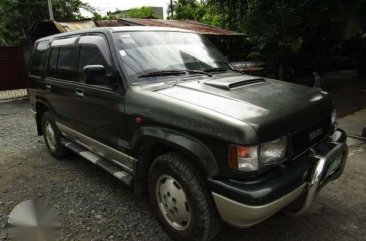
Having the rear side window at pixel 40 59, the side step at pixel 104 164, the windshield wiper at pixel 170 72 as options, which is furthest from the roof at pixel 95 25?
the windshield wiper at pixel 170 72

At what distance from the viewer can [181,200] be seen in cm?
294

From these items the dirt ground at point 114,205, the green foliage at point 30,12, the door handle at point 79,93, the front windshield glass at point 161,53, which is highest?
the green foliage at point 30,12

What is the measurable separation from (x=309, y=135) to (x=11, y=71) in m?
12.4

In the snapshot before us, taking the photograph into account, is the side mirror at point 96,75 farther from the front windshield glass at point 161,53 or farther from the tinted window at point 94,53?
the front windshield glass at point 161,53

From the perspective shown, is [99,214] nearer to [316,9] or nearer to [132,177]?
[132,177]

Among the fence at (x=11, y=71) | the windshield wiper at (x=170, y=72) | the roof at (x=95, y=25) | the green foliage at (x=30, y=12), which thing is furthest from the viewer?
the green foliage at (x=30, y=12)

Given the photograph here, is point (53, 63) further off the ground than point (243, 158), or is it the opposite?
point (53, 63)

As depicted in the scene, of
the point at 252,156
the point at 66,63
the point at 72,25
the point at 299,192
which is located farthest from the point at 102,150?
the point at 72,25

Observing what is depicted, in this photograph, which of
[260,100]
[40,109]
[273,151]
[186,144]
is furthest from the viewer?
[40,109]

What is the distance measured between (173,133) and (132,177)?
927 mm

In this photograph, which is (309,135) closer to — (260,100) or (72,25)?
(260,100)

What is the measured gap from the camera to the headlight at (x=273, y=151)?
2.50 metres

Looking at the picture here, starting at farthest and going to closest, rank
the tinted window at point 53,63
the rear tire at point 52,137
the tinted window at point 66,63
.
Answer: the rear tire at point 52,137
the tinted window at point 53,63
the tinted window at point 66,63

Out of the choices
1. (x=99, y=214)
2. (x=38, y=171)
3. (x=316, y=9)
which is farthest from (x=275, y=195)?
(x=316, y=9)
